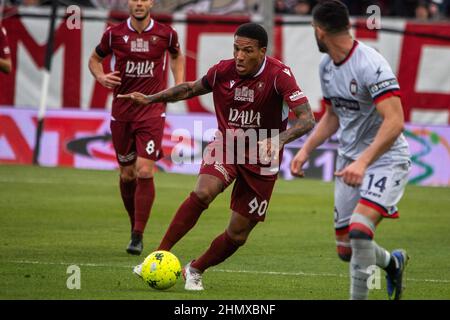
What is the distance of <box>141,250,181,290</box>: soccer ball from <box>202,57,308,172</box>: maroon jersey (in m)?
1.12

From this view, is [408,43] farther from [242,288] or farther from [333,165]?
[242,288]

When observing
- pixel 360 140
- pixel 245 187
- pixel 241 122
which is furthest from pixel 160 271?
pixel 360 140

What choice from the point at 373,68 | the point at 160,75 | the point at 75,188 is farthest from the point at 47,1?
the point at 373,68

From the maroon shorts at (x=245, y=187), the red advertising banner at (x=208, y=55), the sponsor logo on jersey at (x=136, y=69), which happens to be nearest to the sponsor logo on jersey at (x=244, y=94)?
the maroon shorts at (x=245, y=187)

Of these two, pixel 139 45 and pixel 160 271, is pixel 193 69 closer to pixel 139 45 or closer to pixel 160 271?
pixel 139 45

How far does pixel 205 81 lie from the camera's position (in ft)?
30.8

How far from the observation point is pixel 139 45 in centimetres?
1229

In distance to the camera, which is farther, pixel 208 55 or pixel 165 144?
pixel 208 55

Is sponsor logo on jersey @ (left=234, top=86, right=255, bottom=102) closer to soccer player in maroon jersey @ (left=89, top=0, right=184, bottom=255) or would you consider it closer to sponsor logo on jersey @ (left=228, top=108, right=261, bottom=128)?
sponsor logo on jersey @ (left=228, top=108, right=261, bottom=128)

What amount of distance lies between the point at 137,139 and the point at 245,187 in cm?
310

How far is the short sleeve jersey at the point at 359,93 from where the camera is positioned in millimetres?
7824

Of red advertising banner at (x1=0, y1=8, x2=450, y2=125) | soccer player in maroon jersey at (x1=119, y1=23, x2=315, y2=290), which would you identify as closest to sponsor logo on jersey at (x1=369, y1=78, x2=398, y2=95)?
soccer player in maroon jersey at (x1=119, y1=23, x2=315, y2=290)

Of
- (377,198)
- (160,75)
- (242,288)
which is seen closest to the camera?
(377,198)

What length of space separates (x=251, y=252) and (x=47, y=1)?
13005mm
